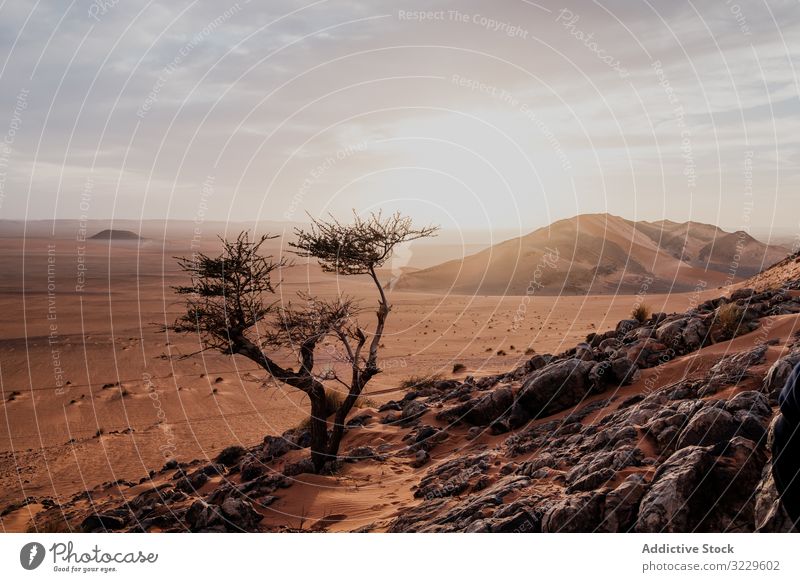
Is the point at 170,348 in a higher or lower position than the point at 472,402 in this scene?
lower

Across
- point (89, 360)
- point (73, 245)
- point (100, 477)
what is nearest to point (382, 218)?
point (100, 477)

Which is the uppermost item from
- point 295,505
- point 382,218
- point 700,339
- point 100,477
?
point 382,218

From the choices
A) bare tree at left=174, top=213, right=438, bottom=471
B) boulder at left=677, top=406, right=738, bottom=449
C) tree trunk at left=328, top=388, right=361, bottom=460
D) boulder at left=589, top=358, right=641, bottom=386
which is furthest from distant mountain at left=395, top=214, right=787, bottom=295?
boulder at left=677, top=406, right=738, bottom=449

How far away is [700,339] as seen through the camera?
1595 centimetres

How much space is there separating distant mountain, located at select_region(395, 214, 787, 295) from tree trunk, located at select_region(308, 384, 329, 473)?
6497cm

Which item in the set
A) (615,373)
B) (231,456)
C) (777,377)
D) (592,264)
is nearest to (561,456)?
(777,377)

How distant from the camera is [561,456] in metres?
11.3

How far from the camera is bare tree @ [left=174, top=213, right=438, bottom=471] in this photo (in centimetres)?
1500

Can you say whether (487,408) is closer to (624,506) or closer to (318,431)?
(318,431)

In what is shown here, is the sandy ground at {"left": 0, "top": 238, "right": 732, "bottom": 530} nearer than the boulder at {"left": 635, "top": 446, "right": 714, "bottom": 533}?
No

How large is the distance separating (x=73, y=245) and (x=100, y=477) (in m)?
138

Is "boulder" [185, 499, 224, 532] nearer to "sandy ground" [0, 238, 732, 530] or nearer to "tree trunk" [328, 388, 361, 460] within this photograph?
"sandy ground" [0, 238, 732, 530]
